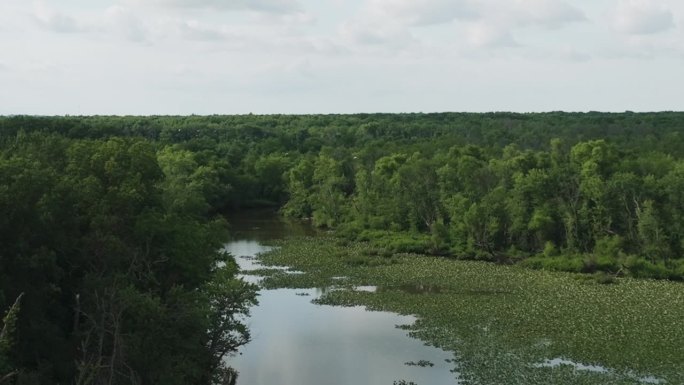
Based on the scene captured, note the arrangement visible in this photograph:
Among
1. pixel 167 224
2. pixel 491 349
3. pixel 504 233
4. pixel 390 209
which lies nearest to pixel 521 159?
pixel 504 233

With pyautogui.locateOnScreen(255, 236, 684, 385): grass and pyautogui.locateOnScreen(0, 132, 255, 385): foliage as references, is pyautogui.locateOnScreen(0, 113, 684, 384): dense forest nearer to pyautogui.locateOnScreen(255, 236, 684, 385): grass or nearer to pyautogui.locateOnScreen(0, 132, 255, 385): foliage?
pyautogui.locateOnScreen(0, 132, 255, 385): foliage

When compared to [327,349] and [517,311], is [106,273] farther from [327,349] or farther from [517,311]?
[517,311]

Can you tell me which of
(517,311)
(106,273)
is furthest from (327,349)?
(106,273)

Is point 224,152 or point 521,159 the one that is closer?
point 521,159

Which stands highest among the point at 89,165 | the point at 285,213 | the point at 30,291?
the point at 89,165

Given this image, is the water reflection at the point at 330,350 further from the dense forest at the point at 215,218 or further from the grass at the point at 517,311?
the dense forest at the point at 215,218

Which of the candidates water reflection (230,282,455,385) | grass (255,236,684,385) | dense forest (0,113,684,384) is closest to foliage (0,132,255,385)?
dense forest (0,113,684,384)

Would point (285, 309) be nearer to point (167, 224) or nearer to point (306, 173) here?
point (167, 224)

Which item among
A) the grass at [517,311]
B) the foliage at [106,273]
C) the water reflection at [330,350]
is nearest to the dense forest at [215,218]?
the foliage at [106,273]
